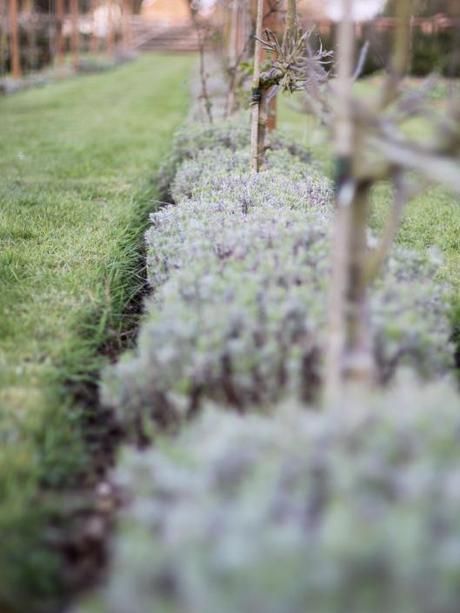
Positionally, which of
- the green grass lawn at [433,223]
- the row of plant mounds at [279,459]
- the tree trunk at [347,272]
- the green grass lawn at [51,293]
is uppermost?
the tree trunk at [347,272]

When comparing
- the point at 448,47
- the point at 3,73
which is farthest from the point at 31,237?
the point at 448,47

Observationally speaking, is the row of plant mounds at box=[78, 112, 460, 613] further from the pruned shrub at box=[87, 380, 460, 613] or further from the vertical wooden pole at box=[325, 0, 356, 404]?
the vertical wooden pole at box=[325, 0, 356, 404]

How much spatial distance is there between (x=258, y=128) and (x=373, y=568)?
3.71 metres

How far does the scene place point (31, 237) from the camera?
4512 millimetres

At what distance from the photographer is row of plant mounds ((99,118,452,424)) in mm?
2223

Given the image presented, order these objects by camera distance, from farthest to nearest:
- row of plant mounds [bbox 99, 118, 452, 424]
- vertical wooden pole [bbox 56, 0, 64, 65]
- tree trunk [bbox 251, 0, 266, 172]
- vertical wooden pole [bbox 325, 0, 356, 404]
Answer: vertical wooden pole [bbox 56, 0, 64, 65] → tree trunk [bbox 251, 0, 266, 172] → row of plant mounds [bbox 99, 118, 452, 424] → vertical wooden pole [bbox 325, 0, 356, 404]

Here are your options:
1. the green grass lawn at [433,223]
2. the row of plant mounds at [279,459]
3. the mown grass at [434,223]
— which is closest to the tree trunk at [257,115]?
the mown grass at [434,223]

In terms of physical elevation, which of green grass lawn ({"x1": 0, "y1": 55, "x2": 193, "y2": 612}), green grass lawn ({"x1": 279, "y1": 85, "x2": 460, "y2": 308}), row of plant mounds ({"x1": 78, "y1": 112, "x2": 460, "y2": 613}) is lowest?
green grass lawn ({"x1": 279, "y1": 85, "x2": 460, "y2": 308})

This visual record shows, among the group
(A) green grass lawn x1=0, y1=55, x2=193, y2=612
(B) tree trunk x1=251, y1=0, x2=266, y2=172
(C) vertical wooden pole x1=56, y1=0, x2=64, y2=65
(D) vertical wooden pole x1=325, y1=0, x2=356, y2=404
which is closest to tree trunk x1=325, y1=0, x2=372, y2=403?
(D) vertical wooden pole x1=325, y1=0, x2=356, y2=404

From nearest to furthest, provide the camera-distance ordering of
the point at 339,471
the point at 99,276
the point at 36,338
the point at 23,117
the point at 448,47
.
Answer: the point at 339,471 < the point at 36,338 < the point at 99,276 < the point at 23,117 < the point at 448,47

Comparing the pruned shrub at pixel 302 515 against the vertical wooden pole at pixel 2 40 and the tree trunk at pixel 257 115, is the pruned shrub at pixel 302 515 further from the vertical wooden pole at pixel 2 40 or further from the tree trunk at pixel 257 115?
the vertical wooden pole at pixel 2 40

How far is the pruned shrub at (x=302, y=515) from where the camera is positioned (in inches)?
52.2

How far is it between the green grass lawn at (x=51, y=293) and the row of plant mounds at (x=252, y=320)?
0.27m

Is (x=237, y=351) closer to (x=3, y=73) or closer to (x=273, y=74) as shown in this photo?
(x=273, y=74)
